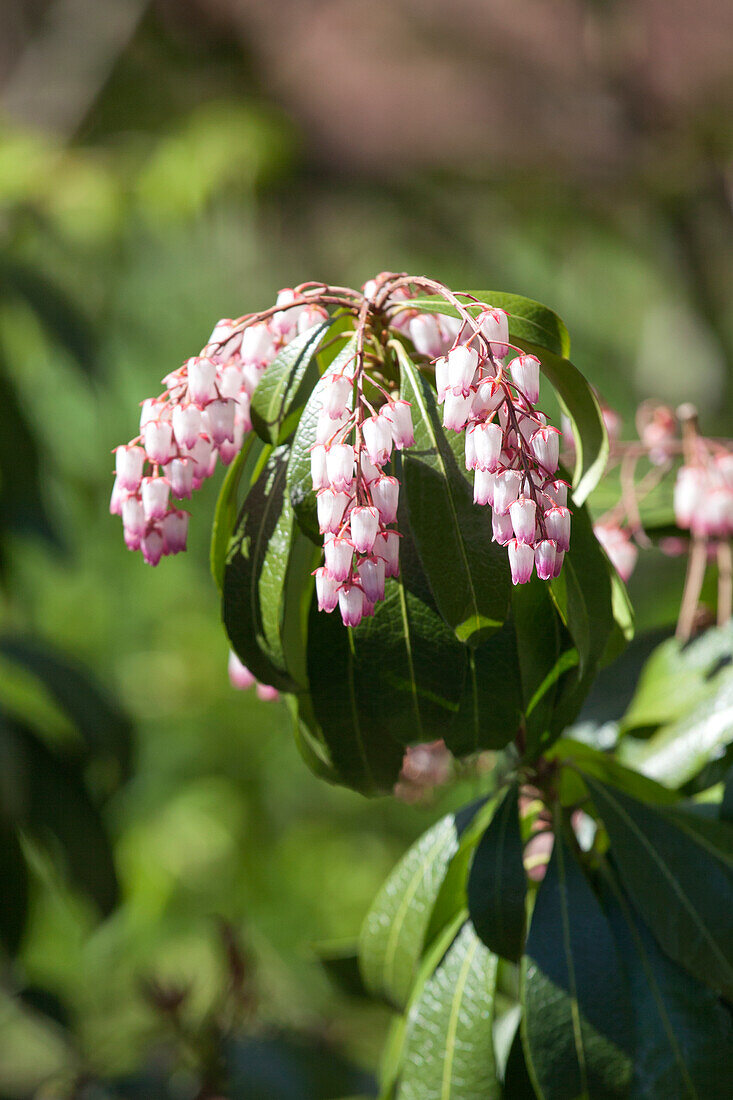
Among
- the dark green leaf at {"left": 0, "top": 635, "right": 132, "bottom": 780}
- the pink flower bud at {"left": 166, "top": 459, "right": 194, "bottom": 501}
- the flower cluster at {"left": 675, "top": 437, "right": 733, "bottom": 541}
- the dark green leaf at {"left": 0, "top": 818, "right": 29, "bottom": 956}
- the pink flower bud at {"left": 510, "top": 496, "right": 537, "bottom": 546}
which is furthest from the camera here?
the dark green leaf at {"left": 0, "top": 635, "right": 132, "bottom": 780}

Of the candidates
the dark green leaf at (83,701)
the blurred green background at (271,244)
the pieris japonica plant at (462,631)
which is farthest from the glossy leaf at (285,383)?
the blurred green background at (271,244)

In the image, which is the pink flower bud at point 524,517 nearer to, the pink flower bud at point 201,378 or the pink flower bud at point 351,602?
the pink flower bud at point 351,602

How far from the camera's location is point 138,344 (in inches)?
156

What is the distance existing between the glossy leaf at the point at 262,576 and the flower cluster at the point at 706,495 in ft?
1.57

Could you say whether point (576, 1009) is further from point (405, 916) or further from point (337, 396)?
point (337, 396)

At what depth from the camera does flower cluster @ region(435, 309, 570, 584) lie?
485 millimetres

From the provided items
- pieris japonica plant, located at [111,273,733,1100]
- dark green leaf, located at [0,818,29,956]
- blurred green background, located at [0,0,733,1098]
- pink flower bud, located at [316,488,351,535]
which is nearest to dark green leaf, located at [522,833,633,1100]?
pieris japonica plant, located at [111,273,733,1100]

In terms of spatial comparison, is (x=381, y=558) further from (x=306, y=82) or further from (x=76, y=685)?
(x=306, y=82)

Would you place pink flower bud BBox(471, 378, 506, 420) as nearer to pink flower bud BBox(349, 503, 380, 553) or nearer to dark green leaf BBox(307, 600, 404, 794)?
pink flower bud BBox(349, 503, 380, 553)

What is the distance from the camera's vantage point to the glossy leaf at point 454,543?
55 cm

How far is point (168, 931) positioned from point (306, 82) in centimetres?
348

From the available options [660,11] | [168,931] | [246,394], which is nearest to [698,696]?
[246,394]

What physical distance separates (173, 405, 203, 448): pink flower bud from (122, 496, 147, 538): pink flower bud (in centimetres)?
6

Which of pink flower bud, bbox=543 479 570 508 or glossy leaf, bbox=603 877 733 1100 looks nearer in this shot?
pink flower bud, bbox=543 479 570 508
